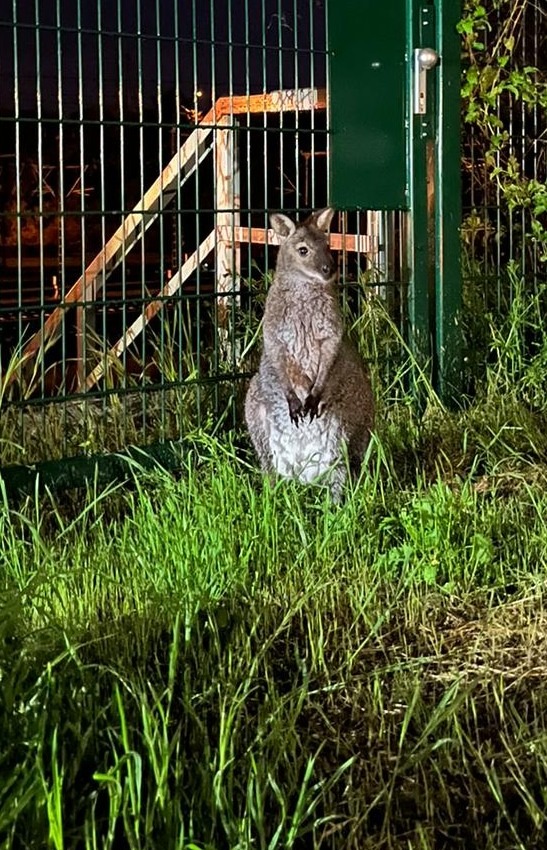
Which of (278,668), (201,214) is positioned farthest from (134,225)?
(278,668)

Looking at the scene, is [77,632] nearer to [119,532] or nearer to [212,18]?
[119,532]

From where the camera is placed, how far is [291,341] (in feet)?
22.1

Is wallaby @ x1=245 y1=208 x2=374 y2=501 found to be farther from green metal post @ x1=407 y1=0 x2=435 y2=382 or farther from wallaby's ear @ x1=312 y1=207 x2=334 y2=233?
green metal post @ x1=407 y1=0 x2=435 y2=382

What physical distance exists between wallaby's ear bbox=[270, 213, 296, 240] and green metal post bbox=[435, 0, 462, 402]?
137 cm

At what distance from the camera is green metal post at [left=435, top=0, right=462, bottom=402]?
793 centimetres

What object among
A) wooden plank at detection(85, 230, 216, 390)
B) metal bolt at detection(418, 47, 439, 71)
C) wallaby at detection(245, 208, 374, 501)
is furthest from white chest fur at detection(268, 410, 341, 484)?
metal bolt at detection(418, 47, 439, 71)

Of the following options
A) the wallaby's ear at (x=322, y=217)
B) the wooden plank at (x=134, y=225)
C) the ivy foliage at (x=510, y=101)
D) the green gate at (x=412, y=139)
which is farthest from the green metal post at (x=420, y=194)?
the wooden plank at (x=134, y=225)

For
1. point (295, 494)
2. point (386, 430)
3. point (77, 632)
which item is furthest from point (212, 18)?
point (77, 632)

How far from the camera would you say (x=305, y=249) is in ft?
22.3

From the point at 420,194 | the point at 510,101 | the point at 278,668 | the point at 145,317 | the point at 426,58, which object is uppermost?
the point at 426,58

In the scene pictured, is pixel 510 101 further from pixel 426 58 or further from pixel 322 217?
pixel 322 217

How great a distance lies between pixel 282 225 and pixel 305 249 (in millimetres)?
177

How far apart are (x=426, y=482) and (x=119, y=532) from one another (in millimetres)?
1568

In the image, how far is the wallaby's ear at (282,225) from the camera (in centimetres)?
686
